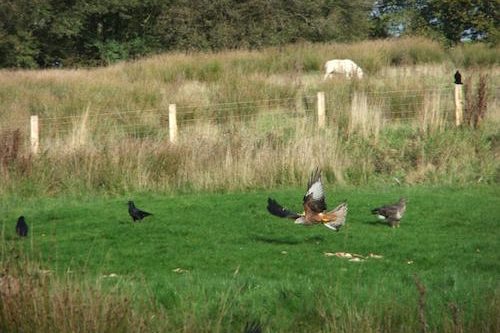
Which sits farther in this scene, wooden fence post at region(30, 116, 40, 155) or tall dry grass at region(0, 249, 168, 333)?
wooden fence post at region(30, 116, 40, 155)

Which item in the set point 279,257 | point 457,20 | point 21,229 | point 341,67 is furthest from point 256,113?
point 457,20

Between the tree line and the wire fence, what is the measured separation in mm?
13811

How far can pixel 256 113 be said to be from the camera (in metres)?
21.9

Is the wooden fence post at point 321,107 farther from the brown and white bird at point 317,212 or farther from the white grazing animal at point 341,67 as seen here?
the brown and white bird at point 317,212

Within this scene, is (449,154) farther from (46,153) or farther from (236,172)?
(46,153)

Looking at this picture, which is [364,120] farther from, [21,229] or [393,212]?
[21,229]

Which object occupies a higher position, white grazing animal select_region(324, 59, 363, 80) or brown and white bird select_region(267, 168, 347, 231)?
white grazing animal select_region(324, 59, 363, 80)

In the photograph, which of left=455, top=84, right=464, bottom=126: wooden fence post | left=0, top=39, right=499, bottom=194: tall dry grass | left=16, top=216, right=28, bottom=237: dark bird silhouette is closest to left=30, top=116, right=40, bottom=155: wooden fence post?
left=0, top=39, right=499, bottom=194: tall dry grass

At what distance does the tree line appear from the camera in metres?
40.5

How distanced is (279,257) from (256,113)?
12.2 metres

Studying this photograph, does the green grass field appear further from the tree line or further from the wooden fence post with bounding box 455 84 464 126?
the tree line

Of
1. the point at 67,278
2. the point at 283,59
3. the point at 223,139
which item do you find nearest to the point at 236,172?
the point at 223,139

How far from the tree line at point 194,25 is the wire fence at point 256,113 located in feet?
45.3

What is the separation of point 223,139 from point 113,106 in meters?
5.53
